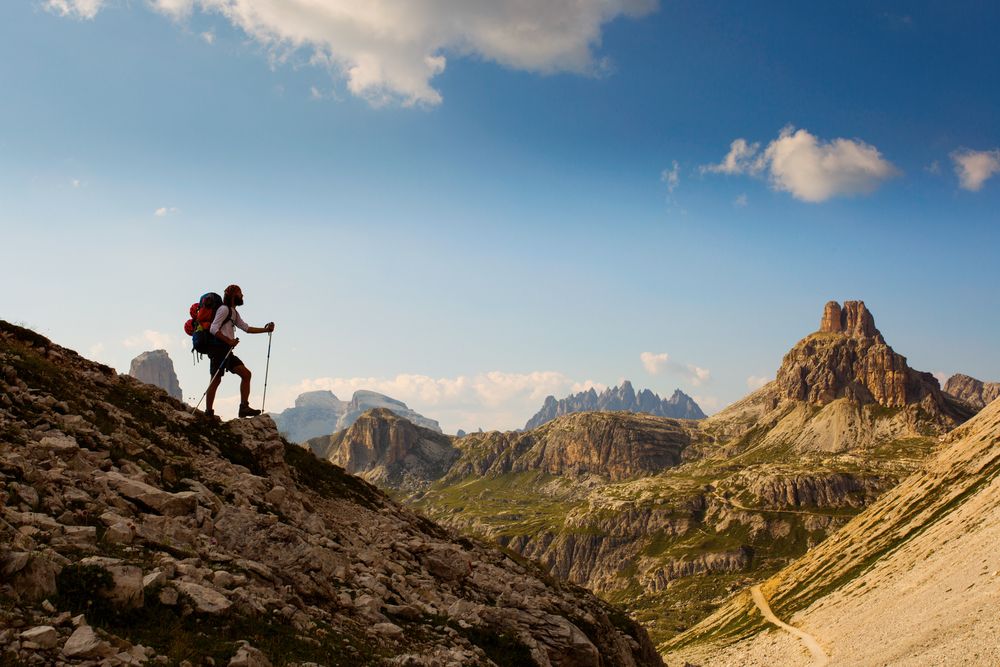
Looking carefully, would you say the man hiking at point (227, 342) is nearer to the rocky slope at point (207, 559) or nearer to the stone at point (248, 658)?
the rocky slope at point (207, 559)

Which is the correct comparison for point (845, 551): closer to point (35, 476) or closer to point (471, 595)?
point (471, 595)

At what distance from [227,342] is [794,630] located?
466ft

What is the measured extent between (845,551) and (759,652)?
74.0 meters

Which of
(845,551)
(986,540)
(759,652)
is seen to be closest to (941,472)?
(845,551)

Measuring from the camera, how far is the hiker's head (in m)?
27.3

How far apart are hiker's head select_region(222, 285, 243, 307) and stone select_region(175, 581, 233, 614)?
622 inches

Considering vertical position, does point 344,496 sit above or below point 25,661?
above

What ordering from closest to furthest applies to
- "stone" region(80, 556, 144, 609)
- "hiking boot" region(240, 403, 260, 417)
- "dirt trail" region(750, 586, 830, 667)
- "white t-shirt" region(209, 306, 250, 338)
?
1. "stone" region(80, 556, 144, 609)
2. "white t-shirt" region(209, 306, 250, 338)
3. "hiking boot" region(240, 403, 260, 417)
4. "dirt trail" region(750, 586, 830, 667)

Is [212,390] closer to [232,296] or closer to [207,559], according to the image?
[232,296]

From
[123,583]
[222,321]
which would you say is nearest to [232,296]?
[222,321]

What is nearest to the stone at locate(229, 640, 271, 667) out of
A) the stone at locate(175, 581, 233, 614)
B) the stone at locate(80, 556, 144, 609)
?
the stone at locate(175, 581, 233, 614)

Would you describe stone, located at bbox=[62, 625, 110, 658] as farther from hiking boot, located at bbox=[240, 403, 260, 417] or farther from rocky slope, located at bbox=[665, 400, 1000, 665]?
rocky slope, located at bbox=[665, 400, 1000, 665]

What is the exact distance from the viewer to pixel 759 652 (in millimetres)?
120938

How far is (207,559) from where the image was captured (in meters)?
16.4
